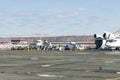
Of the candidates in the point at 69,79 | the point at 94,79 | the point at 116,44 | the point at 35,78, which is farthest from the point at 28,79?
the point at 116,44

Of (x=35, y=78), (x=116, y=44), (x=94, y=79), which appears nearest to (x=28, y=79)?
(x=35, y=78)

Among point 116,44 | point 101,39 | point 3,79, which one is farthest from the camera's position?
point 101,39

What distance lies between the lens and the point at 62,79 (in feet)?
66.5

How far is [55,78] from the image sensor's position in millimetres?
20781

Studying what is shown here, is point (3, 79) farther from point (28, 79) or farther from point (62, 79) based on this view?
point (62, 79)

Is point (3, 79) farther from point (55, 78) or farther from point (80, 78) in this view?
point (80, 78)

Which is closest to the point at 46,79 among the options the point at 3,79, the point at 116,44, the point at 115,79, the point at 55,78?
the point at 55,78

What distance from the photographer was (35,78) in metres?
20.6

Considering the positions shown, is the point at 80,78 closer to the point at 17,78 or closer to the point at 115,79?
the point at 115,79

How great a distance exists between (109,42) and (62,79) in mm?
76336

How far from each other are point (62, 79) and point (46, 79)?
817 millimetres

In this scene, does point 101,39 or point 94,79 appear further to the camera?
point 101,39

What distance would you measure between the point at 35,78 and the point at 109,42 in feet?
250

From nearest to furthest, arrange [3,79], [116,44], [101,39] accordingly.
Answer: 1. [3,79]
2. [116,44]
3. [101,39]
